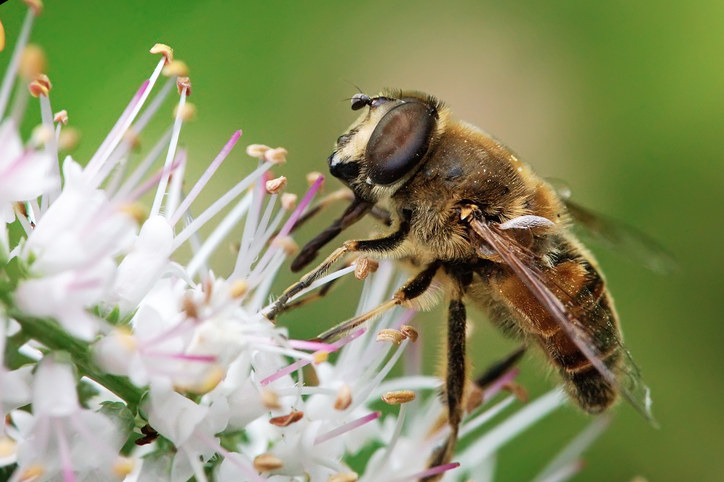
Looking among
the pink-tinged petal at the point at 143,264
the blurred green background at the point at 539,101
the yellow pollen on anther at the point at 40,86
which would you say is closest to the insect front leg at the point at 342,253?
the pink-tinged petal at the point at 143,264

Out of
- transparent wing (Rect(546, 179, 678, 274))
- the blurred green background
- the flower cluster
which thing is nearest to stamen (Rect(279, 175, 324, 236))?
the flower cluster

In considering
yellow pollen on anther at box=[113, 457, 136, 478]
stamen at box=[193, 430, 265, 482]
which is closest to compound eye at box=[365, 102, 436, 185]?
stamen at box=[193, 430, 265, 482]

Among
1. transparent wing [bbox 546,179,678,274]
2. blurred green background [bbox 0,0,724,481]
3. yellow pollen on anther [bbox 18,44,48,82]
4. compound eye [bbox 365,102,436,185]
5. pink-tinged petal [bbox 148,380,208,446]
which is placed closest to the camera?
yellow pollen on anther [bbox 18,44,48,82]

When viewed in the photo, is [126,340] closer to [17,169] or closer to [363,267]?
[17,169]

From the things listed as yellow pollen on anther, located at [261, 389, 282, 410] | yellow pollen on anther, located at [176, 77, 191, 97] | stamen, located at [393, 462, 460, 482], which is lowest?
stamen, located at [393, 462, 460, 482]

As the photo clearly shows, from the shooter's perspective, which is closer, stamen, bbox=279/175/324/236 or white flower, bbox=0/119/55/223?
white flower, bbox=0/119/55/223

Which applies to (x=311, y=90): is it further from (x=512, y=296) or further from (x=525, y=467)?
(x=512, y=296)

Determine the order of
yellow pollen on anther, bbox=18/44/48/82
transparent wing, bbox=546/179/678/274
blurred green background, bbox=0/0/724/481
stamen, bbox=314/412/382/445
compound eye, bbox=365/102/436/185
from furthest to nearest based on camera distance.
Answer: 1. blurred green background, bbox=0/0/724/481
2. transparent wing, bbox=546/179/678/274
3. compound eye, bbox=365/102/436/185
4. stamen, bbox=314/412/382/445
5. yellow pollen on anther, bbox=18/44/48/82

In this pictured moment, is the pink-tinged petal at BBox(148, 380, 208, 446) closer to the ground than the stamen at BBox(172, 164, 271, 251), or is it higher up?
closer to the ground

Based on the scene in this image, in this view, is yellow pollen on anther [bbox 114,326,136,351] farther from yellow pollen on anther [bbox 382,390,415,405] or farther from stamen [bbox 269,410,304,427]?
yellow pollen on anther [bbox 382,390,415,405]
